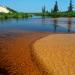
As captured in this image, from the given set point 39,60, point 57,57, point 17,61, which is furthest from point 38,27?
point 39,60

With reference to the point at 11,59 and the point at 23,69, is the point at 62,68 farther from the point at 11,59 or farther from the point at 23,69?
the point at 11,59

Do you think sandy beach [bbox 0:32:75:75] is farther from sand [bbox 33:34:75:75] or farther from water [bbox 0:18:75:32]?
water [bbox 0:18:75:32]

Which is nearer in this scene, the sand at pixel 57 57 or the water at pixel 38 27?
the sand at pixel 57 57

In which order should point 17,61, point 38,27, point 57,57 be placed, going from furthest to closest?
point 38,27, point 57,57, point 17,61

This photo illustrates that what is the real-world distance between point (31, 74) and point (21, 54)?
3.87m

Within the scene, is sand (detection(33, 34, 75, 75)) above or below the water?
above

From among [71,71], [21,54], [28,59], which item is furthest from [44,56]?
[71,71]

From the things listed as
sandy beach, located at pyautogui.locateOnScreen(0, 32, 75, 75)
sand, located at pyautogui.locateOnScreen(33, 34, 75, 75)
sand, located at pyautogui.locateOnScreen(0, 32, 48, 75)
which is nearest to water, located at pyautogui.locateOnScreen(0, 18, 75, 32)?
sand, located at pyautogui.locateOnScreen(0, 32, 48, 75)

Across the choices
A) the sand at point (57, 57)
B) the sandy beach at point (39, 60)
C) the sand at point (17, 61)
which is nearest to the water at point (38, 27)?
the sand at point (17, 61)

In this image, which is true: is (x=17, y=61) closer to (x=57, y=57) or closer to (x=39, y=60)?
(x=39, y=60)

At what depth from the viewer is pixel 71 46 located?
15.3 meters

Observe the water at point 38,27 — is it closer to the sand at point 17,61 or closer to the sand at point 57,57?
the sand at point 17,61

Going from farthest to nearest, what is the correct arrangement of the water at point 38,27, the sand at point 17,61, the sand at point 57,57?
the water at point 38,27, the sand at point 17,61, the sand at point 57,57

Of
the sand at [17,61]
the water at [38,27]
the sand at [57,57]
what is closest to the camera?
the sand at [57,57]
